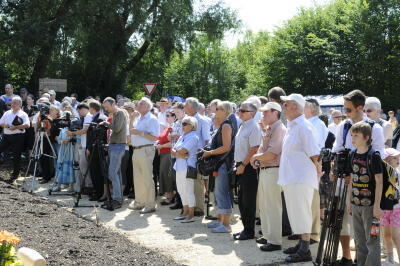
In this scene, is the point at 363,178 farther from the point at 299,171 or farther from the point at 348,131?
the point at 299,171

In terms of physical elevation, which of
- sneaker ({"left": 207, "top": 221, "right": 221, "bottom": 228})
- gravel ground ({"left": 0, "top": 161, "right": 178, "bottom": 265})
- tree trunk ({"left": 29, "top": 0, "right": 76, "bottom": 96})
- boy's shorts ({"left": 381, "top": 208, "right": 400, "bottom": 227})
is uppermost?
tree trunk ({"left": 29, "top": 0, "right": 76, "bottom": 96})

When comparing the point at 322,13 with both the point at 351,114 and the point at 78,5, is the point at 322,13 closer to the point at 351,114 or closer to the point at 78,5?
the point at 78,5

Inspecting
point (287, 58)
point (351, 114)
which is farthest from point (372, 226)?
point (287, 58)

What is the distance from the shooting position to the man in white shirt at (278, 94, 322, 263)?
5.75 m

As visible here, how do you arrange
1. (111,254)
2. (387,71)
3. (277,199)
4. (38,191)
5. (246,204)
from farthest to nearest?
1. (387,71)
2. (38,191)
3. (246,204)
4. (277,199)
5. (111,254)

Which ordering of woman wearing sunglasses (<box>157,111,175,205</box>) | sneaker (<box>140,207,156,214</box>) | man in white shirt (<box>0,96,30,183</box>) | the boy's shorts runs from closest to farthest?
1. the boy's shorts
2. sneaker (<box>140,207,156,214</box>)
3. woman wearing sunglasses (<box>157,111,175,205</box>)
4. man in white shirt (<box>0,96,30,183</box>)

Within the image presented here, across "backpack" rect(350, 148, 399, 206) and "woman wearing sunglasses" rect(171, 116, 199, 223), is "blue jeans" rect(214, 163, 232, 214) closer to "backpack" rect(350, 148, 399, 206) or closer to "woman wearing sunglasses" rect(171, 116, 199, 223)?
"woman wearing sunglasses" rect(171, 116, 199, 223)

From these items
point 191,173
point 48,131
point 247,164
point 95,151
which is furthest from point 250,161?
point 48,131

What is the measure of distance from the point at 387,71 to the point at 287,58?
7231 millimetres

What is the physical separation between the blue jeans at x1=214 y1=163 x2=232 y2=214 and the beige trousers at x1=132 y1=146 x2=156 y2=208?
6.97ft

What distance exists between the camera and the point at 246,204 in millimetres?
6910

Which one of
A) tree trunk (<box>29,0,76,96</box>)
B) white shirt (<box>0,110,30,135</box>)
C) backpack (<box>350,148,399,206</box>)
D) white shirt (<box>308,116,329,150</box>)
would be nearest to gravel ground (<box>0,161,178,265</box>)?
backpack (<box>350,148,399,206</box>)

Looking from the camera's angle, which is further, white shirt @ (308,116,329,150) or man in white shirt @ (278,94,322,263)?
white shirt @ (308,116,329,150)

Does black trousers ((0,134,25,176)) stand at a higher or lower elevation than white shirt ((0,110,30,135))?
lower
